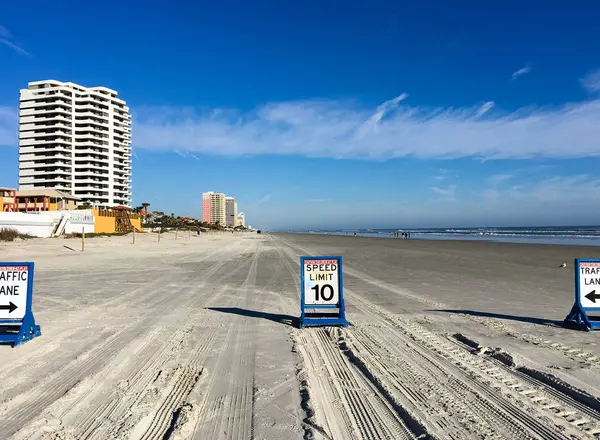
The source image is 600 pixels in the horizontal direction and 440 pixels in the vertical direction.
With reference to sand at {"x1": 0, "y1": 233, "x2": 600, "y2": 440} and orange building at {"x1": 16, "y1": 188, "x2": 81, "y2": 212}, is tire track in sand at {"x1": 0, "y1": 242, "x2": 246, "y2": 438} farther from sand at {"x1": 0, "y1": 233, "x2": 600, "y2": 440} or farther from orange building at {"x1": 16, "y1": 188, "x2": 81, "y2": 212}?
orange building at {"x1": 16, "y1": 188, "x2": 81, "y2": 212}

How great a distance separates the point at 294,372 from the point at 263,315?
312cm

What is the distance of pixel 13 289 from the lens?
583 centimetres

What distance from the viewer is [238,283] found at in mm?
11758

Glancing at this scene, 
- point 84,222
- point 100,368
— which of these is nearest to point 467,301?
point 100,368

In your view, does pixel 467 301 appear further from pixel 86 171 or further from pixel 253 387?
pixel 86 171

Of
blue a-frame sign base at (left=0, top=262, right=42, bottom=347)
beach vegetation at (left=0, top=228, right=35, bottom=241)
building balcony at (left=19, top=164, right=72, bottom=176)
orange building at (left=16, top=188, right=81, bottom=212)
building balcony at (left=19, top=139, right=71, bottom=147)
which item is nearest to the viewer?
blue a-frame sign base at (left=0, top=262, right=42, bottom=347)

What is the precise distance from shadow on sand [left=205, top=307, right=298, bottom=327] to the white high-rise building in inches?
3807

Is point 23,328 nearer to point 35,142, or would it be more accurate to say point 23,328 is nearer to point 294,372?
point 294,372

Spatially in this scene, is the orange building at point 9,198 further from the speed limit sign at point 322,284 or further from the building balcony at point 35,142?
the speed limit sign at point 322,284

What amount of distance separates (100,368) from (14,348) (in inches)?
69.4

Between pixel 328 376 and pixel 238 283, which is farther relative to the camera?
pixel 238 283

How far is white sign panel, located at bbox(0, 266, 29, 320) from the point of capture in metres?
5.75

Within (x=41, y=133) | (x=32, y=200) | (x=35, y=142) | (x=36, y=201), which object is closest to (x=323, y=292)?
(x=36, y=201)

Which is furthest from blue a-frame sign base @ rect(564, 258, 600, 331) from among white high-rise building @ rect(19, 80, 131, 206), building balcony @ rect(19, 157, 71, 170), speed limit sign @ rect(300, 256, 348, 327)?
building balcony @ rect(19, 157, 71, 170)
